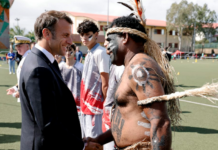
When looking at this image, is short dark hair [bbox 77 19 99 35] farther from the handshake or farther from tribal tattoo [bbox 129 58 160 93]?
tribal tattoo [bbox 129 58 160 93]

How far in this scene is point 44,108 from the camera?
1866mm

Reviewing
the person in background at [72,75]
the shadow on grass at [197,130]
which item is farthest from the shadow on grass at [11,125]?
the shadow on grass at [197,130]

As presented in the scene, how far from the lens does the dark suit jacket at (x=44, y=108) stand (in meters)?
1.87

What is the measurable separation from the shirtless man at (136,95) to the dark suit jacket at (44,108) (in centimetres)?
44

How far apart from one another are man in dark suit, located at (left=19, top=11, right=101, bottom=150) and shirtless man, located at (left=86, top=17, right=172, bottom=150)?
42 centimetres

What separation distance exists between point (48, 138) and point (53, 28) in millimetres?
969

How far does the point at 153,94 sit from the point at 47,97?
0.84 metres

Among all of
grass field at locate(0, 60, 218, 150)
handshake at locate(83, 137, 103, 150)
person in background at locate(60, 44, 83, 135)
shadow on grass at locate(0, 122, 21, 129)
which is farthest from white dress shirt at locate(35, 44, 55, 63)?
shadow on grass at locate(0, 122, 21, 129)

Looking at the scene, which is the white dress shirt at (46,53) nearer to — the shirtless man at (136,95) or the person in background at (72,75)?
the shirtless man at (136,95)

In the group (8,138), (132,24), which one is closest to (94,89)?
(132,24)

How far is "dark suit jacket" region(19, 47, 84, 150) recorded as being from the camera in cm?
187

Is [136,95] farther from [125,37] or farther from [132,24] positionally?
[132,24]

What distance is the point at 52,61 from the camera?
223 cm

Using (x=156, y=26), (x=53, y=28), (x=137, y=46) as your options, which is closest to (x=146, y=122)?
(x=137, y=46)
